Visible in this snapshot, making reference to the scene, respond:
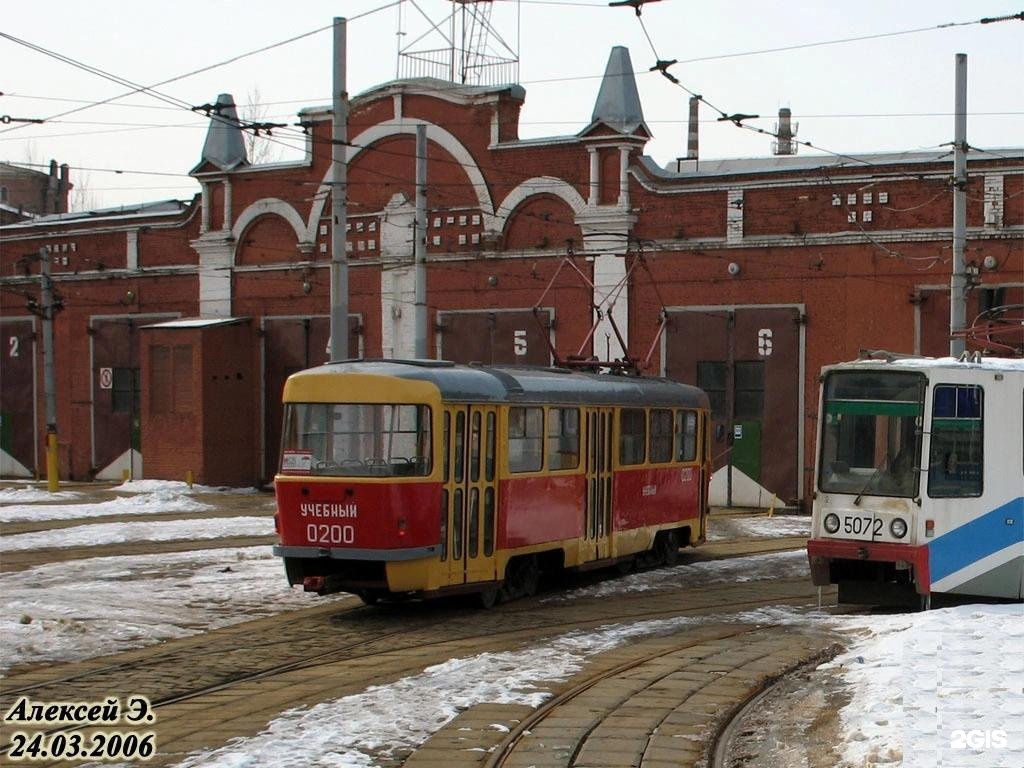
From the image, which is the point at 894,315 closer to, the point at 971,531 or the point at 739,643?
the point at 971,531

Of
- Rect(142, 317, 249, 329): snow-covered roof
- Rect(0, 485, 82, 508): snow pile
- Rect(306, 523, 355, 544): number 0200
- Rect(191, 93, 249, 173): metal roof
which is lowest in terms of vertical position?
Rect(0, 485, 82, 508): snow pile

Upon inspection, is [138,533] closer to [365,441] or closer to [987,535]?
[365,441]

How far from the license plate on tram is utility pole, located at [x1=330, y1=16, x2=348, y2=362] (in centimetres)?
868

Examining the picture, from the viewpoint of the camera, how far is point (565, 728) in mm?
9992

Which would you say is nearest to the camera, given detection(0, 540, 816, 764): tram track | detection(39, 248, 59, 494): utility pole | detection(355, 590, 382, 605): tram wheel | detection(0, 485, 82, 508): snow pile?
detection(0, 540, 816, 764): tram track

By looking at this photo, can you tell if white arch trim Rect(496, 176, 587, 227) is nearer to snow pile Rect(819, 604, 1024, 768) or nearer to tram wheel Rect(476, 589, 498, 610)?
tram wheel Rect(476, 589, 498, 610)

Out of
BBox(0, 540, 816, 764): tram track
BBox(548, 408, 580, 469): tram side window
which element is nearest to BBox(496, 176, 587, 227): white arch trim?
BBox(548, 408, 580, 469): tram side window

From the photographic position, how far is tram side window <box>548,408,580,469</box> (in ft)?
57.7

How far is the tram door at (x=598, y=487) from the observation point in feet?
60.8

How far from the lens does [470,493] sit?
51.8ft

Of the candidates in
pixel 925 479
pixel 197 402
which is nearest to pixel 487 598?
pixel 925 479

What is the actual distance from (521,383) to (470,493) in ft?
5.73

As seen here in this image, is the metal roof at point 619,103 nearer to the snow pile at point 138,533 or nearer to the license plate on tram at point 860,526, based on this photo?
the snow pile at point 138,533

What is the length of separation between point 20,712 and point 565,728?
12.4 feet
